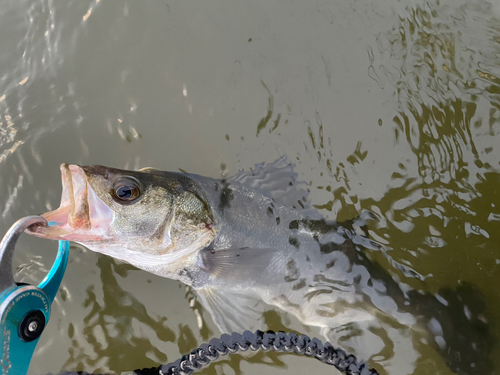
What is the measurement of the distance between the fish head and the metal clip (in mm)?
164

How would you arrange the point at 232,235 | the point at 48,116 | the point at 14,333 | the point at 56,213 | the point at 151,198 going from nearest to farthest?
the point at 14,333 < the point at 56,213 < the point at 151,198 < the point at 232,235 < the point at 48,116

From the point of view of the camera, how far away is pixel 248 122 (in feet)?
11.1

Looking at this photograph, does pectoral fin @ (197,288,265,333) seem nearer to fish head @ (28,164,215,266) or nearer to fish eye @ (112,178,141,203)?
fish head @ (28,164,215,266)

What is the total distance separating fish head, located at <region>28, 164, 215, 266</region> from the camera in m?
2.04

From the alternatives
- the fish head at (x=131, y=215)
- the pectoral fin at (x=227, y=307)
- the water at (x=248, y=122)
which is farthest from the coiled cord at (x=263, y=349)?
the fish head at (x=131, y=215)

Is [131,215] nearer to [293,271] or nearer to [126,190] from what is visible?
[126,190]

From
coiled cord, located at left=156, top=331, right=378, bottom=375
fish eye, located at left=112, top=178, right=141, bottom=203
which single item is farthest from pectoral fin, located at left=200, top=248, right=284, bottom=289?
fish eye, located at left=112, top=178, right=141, bottom=203

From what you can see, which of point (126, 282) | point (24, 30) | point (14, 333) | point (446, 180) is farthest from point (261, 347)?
point (24, 30)

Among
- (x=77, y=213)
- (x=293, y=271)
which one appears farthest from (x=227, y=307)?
(x=77, y=213)

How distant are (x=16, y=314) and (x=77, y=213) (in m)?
0.61

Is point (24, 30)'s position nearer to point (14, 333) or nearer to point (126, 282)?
point (126, 282)

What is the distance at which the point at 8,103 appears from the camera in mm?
3363

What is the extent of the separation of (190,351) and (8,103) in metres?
3.01

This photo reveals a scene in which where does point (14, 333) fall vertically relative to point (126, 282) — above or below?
above
